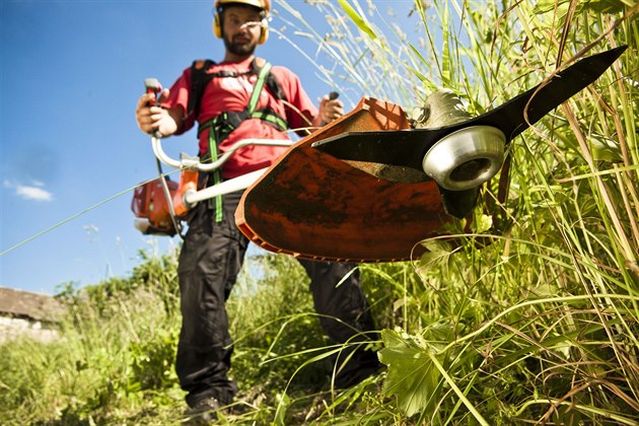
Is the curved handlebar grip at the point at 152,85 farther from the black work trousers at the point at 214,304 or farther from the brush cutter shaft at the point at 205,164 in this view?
the black work trousers at the point at 214,304

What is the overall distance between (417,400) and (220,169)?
5.73 feet

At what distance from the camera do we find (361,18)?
1016 millimetres

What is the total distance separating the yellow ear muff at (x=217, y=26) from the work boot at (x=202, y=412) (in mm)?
1972

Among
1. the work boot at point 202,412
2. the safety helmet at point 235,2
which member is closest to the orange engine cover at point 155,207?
the safety helmet at point 235,2

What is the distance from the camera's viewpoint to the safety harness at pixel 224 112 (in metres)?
2.38

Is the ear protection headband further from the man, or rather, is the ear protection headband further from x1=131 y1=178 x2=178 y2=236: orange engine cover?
x1=131 y1=178 x2=178 y2=236: orange engine cover

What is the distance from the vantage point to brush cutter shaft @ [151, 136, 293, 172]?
4.51 ft

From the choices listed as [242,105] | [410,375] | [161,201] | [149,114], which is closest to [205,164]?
[149,114]

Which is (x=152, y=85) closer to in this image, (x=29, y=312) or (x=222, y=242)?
(x=222, y=242)

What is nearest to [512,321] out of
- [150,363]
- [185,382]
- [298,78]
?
[185,382]

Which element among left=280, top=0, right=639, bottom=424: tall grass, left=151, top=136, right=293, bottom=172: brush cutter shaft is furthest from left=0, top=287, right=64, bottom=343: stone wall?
left=280, top=0, right=639, bottom=424: tall grass

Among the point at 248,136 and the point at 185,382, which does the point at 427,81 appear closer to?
the point at 248,136

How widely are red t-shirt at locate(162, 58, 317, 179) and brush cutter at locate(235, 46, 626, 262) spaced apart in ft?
3.90

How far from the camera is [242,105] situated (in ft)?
8.38
